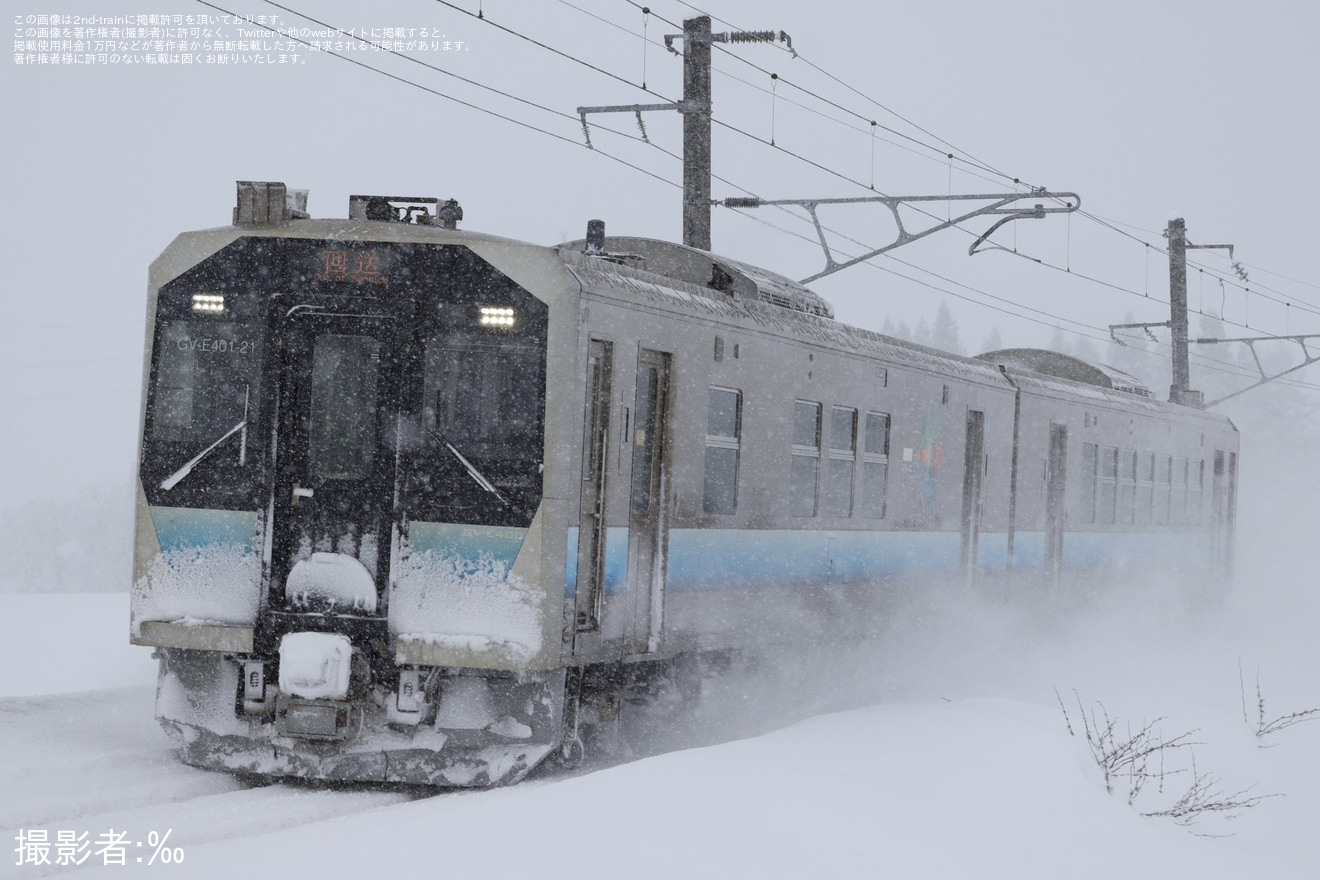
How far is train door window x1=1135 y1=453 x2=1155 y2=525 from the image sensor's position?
64.1 feet

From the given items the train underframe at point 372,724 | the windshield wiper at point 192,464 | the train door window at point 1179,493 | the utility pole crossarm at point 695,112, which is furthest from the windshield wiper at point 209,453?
the train door window at point 1179,493

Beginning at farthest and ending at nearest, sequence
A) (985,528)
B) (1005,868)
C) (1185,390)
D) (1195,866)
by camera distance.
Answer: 1. (1185,390)
2. (985,528)
3. (1195,866)
4. (1005,868)

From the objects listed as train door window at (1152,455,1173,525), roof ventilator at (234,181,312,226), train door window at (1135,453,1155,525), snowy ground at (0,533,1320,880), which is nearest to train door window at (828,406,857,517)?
snowy ground at (0,533,1320,880)

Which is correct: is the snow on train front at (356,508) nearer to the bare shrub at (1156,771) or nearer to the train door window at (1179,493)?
the bare shrub at (1156,771)

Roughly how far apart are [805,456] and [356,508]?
410 cm

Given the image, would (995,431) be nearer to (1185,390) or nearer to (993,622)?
(993,622)

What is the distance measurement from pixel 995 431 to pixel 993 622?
6.08 ft

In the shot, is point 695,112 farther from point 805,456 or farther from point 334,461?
point 334,461

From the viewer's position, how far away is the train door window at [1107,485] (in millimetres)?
18347

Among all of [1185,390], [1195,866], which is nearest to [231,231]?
[1195,866]

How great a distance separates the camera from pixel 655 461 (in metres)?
9.72

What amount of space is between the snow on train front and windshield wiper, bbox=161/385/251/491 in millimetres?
12

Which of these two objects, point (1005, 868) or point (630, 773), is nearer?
point (1005, 868)

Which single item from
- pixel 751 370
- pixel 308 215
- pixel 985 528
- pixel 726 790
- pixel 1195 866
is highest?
pixel 308 215
